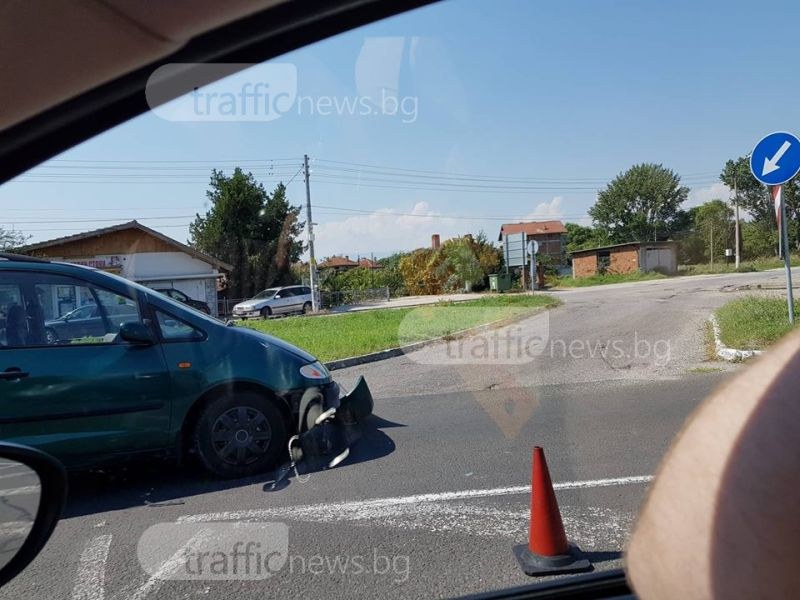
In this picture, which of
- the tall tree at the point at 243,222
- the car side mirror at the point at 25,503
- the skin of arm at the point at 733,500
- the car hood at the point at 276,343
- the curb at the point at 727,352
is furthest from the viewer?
the curb at the point at 727,352

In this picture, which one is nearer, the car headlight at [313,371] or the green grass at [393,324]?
the car headlight at [313,371]

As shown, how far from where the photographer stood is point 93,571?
2.88 metres

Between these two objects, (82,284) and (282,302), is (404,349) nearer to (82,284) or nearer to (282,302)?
(82,284)

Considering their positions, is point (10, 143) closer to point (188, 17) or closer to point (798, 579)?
point (188, 17)

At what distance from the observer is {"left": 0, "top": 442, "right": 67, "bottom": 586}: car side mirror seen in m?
1.76

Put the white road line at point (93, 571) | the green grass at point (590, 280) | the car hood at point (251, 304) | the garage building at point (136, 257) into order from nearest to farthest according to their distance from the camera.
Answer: the white road line at point (93, 571) → the garage building at point (136, 257) → the car hood at point (251, 304) → the green grass at point (590, 280)

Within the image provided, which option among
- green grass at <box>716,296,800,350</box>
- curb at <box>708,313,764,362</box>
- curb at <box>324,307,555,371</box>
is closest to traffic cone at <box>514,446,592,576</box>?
green grass at <box>716,296,800,350</box>

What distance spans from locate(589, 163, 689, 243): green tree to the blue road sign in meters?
0.46

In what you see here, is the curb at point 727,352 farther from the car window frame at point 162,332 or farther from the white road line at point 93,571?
the white road line at point 93,571

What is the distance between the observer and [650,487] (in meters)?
0.91

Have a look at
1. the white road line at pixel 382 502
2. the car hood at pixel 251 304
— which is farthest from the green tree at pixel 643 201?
the car hood at pixel 251 304

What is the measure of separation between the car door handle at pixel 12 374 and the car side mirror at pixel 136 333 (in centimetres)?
60

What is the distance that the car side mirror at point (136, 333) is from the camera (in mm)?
3982

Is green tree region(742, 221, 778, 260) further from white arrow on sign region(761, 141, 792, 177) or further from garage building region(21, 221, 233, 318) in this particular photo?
garage building region(21, 221, 233, 318)
